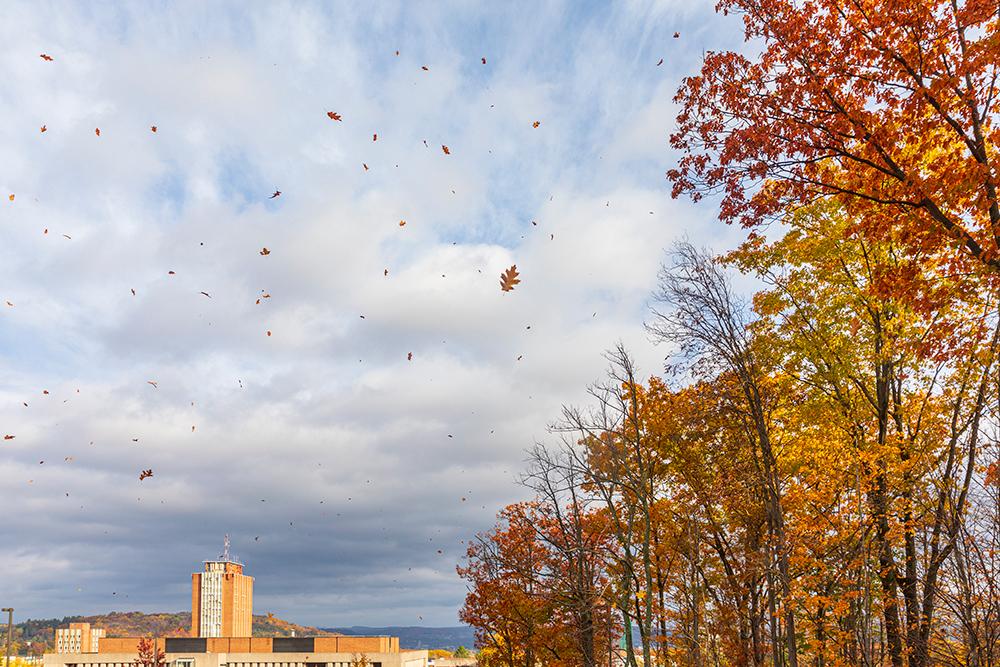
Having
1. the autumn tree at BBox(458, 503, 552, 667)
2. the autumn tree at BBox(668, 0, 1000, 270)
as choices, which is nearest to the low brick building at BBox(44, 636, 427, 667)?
the autumn tree at BBox(458, 503, 552, 667)

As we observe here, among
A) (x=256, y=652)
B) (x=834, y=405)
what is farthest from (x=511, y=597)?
(x=256, y=652)

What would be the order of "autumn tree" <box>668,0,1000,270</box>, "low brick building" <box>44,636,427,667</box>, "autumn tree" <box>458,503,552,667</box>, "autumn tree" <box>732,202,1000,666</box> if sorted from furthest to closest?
1. "low brick building" <box>44,636,427,667</box>
2. "autumn tree" <box>458,503,552,667</box>
3. "autumn tree" <box>732,202,1000,666</box>
4. "autumn tree" <box>668,0,1000,270</box>

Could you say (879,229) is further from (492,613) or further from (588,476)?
(492,613)

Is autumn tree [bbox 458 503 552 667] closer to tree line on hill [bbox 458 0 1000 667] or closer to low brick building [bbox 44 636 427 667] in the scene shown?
tree line on hill [bbox 458 0 1000 667]

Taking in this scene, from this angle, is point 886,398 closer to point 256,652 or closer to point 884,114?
point 884,114

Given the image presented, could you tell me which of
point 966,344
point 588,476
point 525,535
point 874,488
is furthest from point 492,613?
point 966,344

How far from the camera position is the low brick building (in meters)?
88.2

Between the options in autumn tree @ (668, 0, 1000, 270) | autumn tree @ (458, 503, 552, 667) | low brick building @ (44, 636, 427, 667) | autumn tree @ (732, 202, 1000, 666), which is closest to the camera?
autumn tree @ (668, 0, 1000, 270)

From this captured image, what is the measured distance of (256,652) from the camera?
92.3 metres

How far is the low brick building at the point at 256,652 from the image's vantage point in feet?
289

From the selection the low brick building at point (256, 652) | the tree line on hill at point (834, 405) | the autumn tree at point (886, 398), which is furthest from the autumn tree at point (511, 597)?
the low brick building at point (256, 652)

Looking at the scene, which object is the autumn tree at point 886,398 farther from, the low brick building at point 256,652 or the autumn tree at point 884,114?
the low brick building at point 256,652

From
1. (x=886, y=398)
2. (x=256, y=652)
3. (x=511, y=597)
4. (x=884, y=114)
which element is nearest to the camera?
(x=884, y=114)

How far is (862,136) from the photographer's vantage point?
10078 mm
